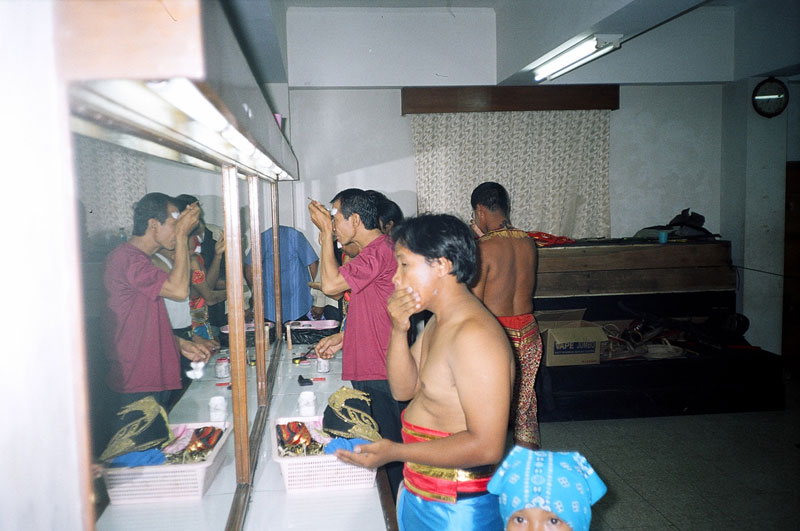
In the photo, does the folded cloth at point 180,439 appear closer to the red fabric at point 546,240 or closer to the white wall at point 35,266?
the white wall at point 35,266

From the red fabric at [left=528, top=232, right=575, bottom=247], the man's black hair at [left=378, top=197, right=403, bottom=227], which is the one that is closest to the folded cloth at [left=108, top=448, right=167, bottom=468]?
the man's black hair at [left=378, top=197, right=403, bottom=227]

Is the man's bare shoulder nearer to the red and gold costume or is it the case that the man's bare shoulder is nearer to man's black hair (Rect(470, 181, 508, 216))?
the red and gold costume

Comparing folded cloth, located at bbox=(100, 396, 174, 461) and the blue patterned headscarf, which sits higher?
folded cloth, located at bbox=(100, 396, 174, 461)

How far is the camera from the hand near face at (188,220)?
125 cm

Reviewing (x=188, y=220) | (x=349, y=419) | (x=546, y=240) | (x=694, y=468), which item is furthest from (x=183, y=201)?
(x=546, y=240)

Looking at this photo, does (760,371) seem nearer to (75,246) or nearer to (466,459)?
(466,459)

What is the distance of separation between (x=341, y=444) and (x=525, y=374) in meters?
1.90

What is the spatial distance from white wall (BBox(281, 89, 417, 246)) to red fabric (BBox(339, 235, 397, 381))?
9.29 ft

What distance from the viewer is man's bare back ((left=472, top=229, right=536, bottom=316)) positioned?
3.39 meters

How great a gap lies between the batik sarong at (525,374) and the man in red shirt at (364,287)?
35.5 inches

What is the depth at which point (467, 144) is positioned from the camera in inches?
217

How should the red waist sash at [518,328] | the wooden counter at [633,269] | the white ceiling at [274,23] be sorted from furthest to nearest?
the wooden counter at [633,269]
the red waist sash at [518,328]
the white ceiling at [274,23]

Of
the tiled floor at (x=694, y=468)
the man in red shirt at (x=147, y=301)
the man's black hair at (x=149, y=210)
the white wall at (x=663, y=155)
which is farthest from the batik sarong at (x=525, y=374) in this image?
the white wall at (x=663, y=155)

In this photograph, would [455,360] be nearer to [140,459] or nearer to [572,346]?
[140,459]
